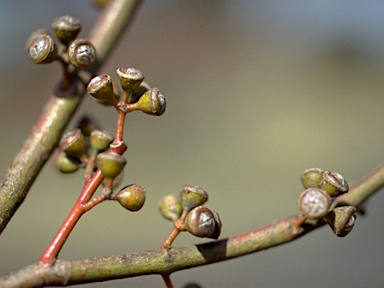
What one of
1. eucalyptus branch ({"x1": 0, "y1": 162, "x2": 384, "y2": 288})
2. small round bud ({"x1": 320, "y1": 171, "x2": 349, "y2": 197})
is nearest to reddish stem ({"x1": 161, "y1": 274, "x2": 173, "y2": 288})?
eucalyptus branch ({"x1": 0, "y1": 162, "x2": 384, "y2": 288})

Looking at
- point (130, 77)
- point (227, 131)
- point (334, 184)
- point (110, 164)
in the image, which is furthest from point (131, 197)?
point (227, 131)

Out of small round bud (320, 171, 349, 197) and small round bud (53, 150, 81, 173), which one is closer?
small round bud (320, 171, 349, 197)

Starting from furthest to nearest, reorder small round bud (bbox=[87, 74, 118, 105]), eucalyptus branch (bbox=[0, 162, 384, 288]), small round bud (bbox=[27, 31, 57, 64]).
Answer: small round bud (bbox=[27, 31, 57, 64]) < small round bud (bbox=[87, 74, 118, 105]) < eucalyptus branch (bbox=[0, 162, 384, 288])

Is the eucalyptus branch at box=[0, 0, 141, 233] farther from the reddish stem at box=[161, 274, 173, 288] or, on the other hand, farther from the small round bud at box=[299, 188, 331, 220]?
the small round bud at box=[299, 188, 331, 220]

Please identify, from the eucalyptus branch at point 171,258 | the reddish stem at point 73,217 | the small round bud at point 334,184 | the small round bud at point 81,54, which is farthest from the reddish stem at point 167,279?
the small round bud at point 81,54

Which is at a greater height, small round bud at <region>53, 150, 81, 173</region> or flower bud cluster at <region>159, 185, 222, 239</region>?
small round bud at <region>53, 150, 81, 173</region>

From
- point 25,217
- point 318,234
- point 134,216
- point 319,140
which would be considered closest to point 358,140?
point 319,140
